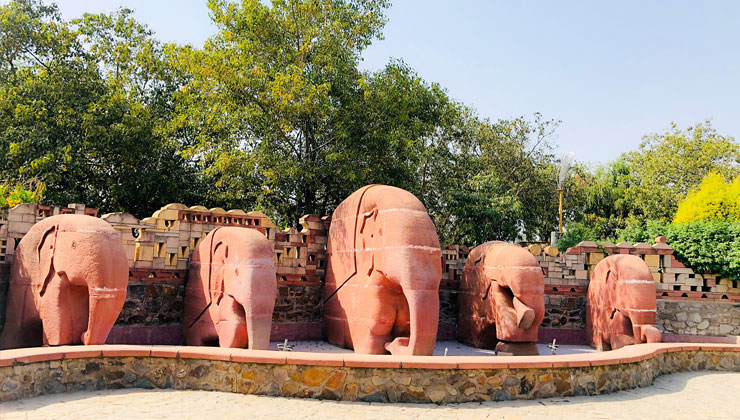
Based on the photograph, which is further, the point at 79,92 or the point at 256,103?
the point at 79,92

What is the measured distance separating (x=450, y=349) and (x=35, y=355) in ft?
25.4

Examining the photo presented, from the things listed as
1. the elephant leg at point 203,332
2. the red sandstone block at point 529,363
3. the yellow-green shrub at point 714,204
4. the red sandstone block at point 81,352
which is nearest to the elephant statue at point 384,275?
the red sandstone block at point 529,363

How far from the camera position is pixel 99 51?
1895 centimetres

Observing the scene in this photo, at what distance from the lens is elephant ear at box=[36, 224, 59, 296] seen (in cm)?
861

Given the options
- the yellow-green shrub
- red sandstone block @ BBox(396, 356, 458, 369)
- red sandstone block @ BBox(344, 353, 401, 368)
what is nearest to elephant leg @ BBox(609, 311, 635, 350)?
red sandstone block @ BBox(396, 356, 458, 369)

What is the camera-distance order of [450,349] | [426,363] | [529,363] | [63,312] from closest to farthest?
[426,363], [529,363], [63,312], [450,349]

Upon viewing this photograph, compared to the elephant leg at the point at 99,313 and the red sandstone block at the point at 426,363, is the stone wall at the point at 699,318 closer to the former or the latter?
the red sandstone block at the point at 426,363

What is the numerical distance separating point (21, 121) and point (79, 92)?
5.65 ft

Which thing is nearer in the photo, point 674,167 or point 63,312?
point 63,312

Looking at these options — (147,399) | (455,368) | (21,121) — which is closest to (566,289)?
(455,368)

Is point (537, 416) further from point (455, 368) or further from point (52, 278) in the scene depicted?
point (52, 278)

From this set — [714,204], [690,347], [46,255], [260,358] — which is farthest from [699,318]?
[46,255]

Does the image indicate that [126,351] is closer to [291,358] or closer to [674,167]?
[291,358]

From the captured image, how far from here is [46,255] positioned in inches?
343
